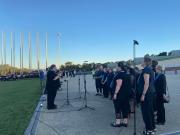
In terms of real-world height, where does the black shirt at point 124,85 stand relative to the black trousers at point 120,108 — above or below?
above

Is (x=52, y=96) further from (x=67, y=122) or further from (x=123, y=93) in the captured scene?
(x=123, y=93)

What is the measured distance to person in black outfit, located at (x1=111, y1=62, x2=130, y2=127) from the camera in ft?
36.8

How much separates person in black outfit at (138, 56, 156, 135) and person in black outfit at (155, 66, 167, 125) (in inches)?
49.7

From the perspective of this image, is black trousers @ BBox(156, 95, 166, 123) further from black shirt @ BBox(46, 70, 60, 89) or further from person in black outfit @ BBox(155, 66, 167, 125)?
black shirt @ BBox(46, 70, 60, 89)

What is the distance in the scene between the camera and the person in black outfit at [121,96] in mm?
11219

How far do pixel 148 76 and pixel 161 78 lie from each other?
1.53 metres

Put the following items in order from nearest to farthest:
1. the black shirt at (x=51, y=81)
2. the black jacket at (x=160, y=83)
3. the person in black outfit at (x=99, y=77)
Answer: the black jacket at (x=160, y=83) < the black shirt at (x=51, y=81) < the person in black outfit at (x=99, y=77)

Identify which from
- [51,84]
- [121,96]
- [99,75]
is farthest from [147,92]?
[99,75]

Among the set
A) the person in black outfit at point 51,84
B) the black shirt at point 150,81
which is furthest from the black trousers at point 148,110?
the person in black outfit at point 51,84

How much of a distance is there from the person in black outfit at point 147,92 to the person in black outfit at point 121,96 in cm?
110

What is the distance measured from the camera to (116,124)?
11.4m

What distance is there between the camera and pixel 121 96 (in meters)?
11.4

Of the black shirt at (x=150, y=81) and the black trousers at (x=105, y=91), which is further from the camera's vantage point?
the black trousers at (x=105, y=91)

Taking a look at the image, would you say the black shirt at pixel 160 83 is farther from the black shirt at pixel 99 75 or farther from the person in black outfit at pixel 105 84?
the black shirt at pixel 99 75
